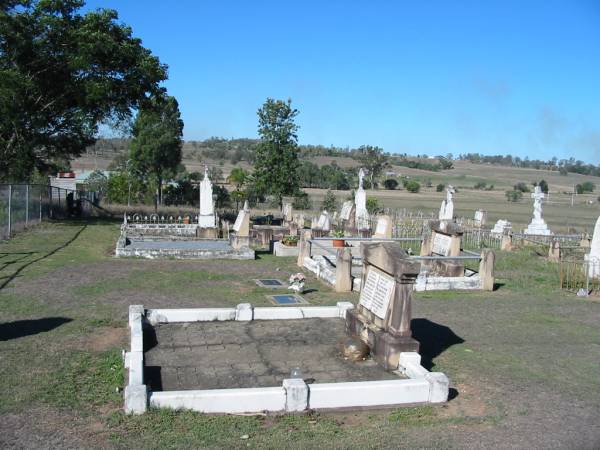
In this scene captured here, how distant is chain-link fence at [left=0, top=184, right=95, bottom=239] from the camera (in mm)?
19891

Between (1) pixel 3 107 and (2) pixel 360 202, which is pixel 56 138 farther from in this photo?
(2) pixel 360 202

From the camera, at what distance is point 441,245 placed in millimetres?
16234

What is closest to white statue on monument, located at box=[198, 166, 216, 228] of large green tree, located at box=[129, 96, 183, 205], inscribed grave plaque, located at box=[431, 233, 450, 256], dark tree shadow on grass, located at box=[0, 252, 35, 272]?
dark tree shadow on grass, located at box=[0, 252, 35, 272]

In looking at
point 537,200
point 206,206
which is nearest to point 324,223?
point 206,206

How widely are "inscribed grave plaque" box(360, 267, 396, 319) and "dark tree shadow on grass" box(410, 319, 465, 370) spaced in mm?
1066

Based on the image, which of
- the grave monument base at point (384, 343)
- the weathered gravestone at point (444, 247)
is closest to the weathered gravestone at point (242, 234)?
the weathered gravestone at point (444, 247)

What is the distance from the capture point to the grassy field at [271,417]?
18.7ft

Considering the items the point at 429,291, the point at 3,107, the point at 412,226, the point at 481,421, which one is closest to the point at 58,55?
the point at 3,107

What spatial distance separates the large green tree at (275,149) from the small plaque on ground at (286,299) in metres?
18.2

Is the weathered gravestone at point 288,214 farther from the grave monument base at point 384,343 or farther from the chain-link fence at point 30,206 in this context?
the grave monument base at point 384,343

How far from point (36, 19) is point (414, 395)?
2266 cm

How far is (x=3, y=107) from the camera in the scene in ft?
69.2

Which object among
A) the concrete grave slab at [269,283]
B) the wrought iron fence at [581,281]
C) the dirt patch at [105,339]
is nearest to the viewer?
the dirt patch at [105,339]

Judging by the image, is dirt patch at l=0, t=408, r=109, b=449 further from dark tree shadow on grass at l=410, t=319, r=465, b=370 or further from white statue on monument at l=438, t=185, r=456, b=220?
white statue on monument at l=438, t=185, r=456, b=220
